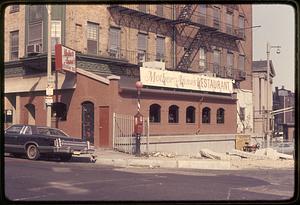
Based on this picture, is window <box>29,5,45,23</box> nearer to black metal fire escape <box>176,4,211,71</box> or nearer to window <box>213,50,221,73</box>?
window <box>213,50,221,73</box>

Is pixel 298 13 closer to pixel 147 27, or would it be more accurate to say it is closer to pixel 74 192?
pixel 74 192

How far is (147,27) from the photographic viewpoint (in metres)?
29.0

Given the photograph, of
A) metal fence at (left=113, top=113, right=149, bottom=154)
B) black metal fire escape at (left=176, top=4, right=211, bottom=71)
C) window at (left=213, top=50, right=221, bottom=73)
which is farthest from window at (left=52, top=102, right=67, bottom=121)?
black metal fire escape at (left=176, top=4, right=211, bottom=71)

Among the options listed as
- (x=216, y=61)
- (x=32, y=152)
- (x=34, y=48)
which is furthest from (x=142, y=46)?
(x=32, y=152)

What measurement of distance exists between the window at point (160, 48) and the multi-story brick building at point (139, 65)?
0.07m

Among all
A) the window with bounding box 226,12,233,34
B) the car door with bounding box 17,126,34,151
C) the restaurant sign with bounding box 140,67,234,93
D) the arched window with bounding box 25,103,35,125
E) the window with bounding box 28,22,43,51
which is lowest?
the car door with bounding box 17,126,34,151

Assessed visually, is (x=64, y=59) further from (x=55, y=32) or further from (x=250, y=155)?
(x=250, y=155)

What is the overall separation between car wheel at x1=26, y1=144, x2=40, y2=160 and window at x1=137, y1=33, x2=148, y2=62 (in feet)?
46.8

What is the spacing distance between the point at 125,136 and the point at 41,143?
6579 millimetres

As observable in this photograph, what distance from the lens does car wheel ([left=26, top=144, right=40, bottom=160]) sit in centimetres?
1520

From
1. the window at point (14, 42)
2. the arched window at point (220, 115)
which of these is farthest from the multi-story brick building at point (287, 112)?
the window at point (14, 42)

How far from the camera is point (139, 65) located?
27.7 m

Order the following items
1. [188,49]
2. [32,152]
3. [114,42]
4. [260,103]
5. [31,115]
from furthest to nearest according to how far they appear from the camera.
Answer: [260,103]
[188,49]
[114,42]
[31,115]
[32,152]

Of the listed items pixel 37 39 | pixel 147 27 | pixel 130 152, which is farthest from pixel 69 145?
pixel 147 27
